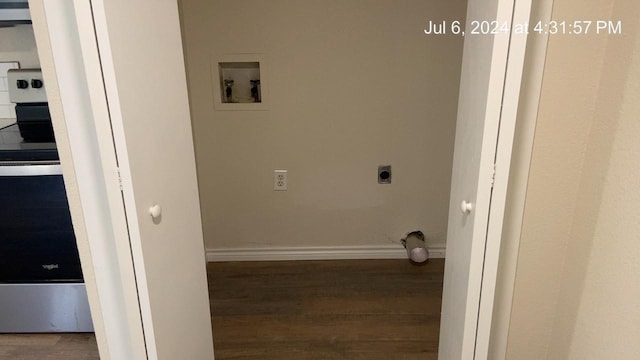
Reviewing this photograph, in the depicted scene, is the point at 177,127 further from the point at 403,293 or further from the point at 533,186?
the point at 403,293

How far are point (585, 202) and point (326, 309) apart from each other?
4.92 ft

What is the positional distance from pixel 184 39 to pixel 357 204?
1382 millimetres

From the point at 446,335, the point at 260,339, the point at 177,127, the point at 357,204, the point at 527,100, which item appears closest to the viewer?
the point at 527,100

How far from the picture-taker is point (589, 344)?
1.28m

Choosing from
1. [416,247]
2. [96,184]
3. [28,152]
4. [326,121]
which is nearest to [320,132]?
[326,121]

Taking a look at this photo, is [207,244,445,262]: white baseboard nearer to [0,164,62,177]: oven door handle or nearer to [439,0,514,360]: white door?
[0,164,62,177]: oven door handle

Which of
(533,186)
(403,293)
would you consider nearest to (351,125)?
(403,293)

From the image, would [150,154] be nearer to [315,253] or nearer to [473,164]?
[473,164]

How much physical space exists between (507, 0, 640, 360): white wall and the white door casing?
177 millimetres

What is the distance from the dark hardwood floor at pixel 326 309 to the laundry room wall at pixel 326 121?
21 cm

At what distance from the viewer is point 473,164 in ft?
4.12

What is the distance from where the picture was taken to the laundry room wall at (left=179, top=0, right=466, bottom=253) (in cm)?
255

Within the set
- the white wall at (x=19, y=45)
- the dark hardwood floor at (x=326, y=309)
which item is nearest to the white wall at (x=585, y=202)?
the dark hardwood floor at (x=326, y=309)

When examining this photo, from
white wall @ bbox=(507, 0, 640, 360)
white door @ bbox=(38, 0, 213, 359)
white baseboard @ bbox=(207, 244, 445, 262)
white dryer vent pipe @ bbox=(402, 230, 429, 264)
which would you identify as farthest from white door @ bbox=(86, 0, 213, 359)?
white dryer vent pipe @ bbox=(402, 230, 429, 264)
